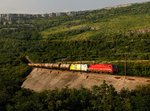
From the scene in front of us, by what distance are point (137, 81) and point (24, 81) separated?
4906cm

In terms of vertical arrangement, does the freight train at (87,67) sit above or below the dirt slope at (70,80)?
above

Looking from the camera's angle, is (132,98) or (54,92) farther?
(54,92)

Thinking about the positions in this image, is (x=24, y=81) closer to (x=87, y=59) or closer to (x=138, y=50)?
(x=87, y=59)

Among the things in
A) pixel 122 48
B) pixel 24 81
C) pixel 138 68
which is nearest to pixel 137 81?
pixel 138 68

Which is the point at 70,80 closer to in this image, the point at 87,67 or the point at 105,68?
the point at 87,67

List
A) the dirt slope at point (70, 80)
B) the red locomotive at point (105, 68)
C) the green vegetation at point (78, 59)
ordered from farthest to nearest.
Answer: the red locomotive at point (105, 68) → the dirt slope at point (70, 80) → the green vegetation at point (78, 59)

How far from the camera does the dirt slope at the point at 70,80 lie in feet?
273

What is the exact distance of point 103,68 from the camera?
98250 millimetres

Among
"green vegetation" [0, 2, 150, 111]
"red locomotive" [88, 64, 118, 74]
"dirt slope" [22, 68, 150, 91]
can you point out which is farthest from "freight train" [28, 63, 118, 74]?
"green vegetation" [0, 2, 150, 111]

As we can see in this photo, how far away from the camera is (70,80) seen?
102 meters

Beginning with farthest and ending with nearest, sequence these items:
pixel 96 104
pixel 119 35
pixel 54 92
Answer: pixel 119 35 → pixel 54 92 → pixel 96 104

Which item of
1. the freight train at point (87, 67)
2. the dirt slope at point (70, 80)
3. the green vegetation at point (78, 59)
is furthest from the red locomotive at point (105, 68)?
the green vegetation at point (78, 59)

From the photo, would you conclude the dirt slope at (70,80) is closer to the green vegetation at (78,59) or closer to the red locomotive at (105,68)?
the red locomotive at (105,68)

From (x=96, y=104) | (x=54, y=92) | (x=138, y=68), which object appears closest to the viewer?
(x=96, y=104)
